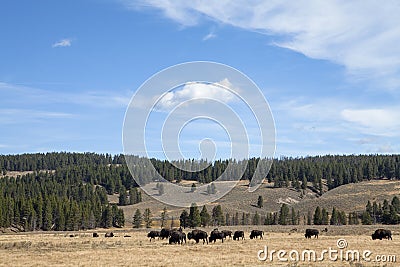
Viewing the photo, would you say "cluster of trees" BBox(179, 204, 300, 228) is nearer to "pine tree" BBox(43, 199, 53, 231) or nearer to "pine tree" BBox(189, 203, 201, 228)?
"pine tree" BBox(189, 203, 201, 228)

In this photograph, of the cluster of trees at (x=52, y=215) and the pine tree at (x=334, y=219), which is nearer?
the cluster of trees at (x=52, y=215)

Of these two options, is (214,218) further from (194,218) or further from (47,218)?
(47,218)

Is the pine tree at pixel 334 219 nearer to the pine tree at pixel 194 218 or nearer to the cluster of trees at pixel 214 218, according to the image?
the cluster of trees at pixel 214 218

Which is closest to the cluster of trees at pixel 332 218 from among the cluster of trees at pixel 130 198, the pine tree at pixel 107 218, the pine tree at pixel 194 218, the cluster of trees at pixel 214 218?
the cluster of trees at pixel 214 218

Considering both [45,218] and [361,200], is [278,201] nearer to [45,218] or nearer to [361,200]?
[361,200]

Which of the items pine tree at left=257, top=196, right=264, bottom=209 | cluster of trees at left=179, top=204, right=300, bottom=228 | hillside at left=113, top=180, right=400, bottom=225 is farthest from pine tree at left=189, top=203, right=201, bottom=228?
pine tree at left=257, top=196, right=264, bottom=209

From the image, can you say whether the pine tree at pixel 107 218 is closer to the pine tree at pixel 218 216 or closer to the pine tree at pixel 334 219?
the pine tree at pixel 218 216

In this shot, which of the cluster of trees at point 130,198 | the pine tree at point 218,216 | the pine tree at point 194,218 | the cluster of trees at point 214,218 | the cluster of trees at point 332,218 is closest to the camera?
the pine tree at point 194,218

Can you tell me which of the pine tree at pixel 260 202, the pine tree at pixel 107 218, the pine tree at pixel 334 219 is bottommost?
the pine tree at pixel 107 218

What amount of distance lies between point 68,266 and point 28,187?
14127 cm

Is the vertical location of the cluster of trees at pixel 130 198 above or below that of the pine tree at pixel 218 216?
above

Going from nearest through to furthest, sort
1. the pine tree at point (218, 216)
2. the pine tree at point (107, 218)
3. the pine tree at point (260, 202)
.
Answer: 1. the pine tree at point (218, 216)
2. the pine tree at point (107, 218)
3. the pine tree at point (260, 202)

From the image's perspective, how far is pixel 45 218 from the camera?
344 feet

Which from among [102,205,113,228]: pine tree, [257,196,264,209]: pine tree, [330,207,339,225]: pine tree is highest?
[257,196,264,209]: pine tree
